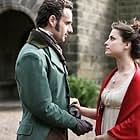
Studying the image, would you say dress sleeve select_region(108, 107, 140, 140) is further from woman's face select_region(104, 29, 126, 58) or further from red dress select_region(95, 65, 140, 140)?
woman's face select_region(104, 29, 126, 58)

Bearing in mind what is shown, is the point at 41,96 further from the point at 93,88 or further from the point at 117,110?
the point at 93,88

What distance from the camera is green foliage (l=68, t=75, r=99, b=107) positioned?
33.9 feet

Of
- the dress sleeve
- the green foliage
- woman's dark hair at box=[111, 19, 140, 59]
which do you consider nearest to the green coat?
the dress sleeve

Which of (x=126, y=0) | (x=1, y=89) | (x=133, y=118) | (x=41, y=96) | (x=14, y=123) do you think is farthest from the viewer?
(x=126, y=0)

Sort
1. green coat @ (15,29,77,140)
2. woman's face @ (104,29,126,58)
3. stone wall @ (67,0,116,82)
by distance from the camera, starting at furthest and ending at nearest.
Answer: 1. stone wall @ (67,0,116,82)
2. woman's face @ (104,29,126,58)
3. green coat @ (15,29,77,140)

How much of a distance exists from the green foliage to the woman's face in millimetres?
6971

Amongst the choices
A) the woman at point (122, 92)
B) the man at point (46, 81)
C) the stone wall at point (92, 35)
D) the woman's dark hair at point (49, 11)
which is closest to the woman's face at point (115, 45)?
the woman at point (122, 92)

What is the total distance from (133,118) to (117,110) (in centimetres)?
17

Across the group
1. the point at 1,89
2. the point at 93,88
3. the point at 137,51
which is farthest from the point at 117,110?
the point at 1,89

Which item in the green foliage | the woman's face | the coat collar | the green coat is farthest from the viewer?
the green foliage

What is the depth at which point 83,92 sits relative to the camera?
10.3 m

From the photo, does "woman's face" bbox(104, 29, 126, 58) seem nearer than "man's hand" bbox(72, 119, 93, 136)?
No

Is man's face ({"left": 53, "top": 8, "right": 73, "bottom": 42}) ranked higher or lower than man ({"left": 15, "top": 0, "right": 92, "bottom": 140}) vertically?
higher

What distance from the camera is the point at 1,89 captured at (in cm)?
1353
